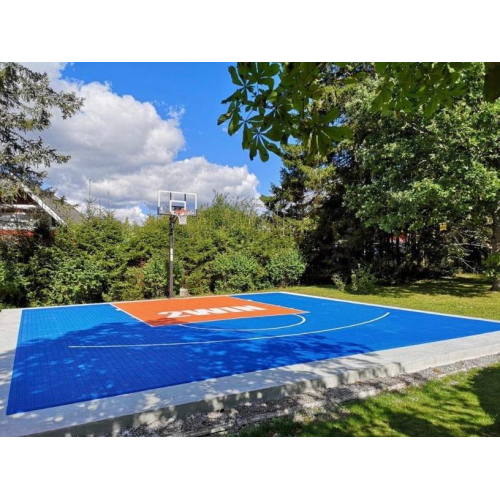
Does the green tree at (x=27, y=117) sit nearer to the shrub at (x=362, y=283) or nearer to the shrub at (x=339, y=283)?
the shrub at (x=339, y=283)

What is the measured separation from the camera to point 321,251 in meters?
18.2

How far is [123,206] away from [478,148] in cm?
1239

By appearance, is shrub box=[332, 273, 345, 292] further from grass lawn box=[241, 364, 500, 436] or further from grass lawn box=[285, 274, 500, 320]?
grass lawn box=[241, 364, 500, 436]

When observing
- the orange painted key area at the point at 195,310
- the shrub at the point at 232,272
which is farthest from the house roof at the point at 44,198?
the shrub at the point at 232,272

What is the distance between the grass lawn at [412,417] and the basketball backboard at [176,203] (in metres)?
11.4

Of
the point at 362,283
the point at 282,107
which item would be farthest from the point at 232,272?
the point at 282,107

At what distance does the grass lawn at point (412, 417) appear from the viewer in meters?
A: 3.48

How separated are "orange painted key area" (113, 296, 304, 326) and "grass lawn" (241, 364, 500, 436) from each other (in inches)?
229

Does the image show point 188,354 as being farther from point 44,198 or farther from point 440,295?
point 440,295

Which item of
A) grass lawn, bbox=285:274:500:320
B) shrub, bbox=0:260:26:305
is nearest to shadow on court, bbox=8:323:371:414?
shrub, bbox=0:260:26:305
